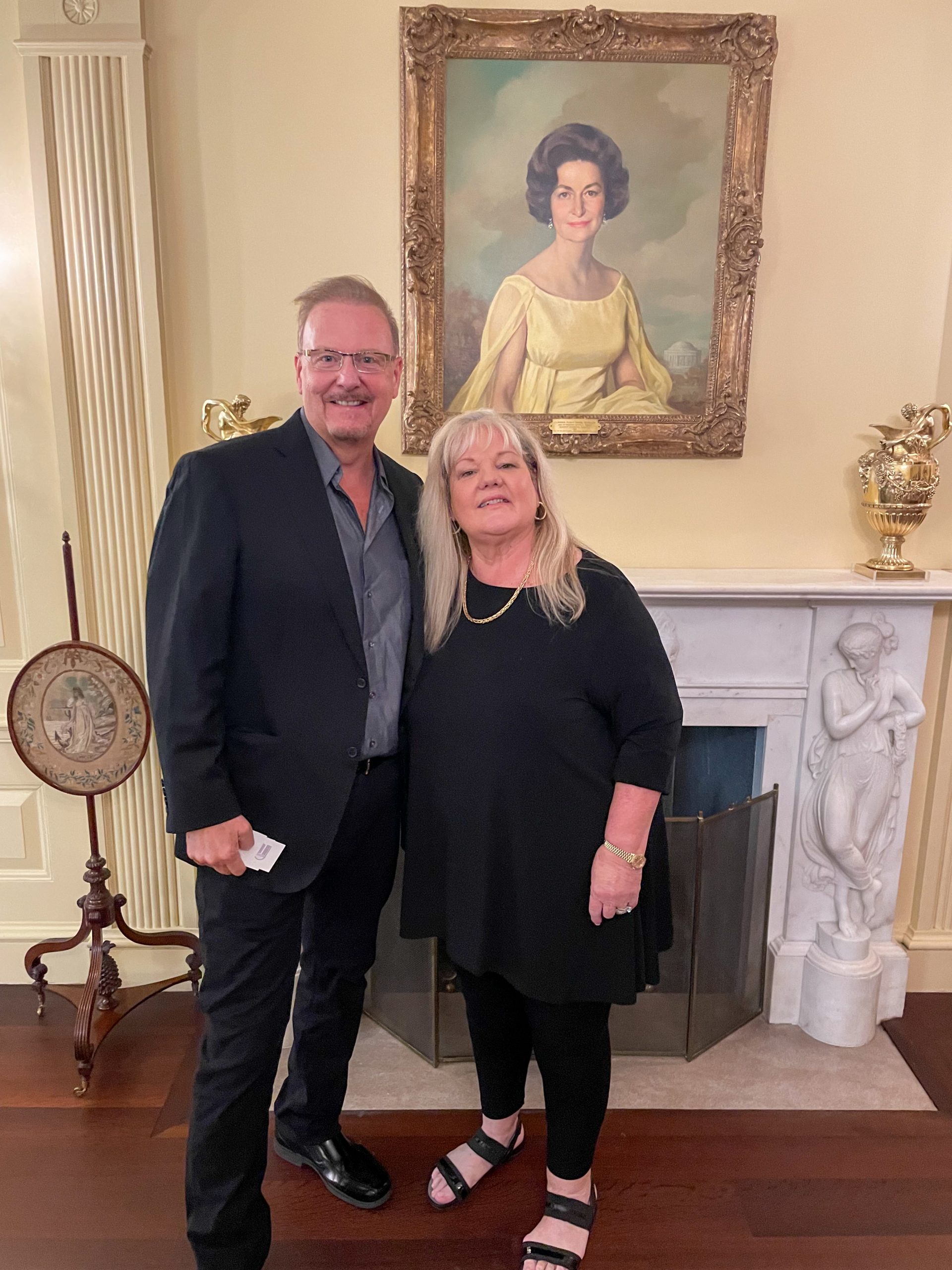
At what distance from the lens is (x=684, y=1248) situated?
179 centimetres

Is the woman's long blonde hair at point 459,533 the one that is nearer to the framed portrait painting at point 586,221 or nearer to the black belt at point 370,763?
the black belt at point 370,763

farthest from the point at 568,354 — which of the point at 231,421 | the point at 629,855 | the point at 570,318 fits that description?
the point at 629,855

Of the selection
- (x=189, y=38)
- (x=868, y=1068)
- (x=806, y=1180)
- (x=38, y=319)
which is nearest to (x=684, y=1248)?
(x=806, y=1180)

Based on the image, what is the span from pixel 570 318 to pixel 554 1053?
169 cm

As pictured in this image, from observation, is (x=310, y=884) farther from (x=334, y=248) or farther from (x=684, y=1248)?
(x=334, y=248)

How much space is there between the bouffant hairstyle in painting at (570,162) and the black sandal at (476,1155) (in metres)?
2.13

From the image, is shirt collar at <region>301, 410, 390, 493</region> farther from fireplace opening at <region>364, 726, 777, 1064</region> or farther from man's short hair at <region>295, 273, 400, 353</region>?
fireplace opening at <region>364, 726, 777, 1064</region>

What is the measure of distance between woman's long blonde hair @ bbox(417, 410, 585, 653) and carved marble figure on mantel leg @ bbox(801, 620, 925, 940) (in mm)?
1122

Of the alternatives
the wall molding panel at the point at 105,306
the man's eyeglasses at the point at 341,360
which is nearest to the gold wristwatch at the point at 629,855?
the man's eyeglasses at the point at 341,360

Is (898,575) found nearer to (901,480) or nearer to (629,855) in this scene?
(901,480)

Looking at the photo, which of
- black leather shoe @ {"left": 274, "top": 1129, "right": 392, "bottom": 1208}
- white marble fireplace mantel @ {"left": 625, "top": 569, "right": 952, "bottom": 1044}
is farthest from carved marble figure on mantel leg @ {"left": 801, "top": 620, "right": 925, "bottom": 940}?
black leather shoe @ {"left": 274, "top": 1129, "right": 392, "bottom": 1208}

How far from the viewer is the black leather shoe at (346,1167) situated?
1882 millimetres

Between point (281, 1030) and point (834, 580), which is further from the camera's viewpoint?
point (834, 580)

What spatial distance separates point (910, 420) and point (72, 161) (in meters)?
2.16
